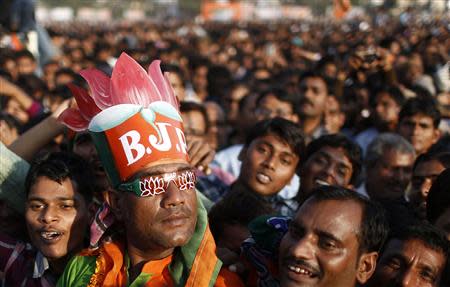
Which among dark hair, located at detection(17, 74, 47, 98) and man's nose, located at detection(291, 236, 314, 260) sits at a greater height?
man's nose, located at detection(291, 236, 314, 260)

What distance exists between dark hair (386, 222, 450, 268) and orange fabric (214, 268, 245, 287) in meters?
0.70

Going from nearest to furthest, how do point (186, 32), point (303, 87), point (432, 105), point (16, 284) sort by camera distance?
point (16, 284) → point (432, 105) → point (303, 87) → point (186, 32)

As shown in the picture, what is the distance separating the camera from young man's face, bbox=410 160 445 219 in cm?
411

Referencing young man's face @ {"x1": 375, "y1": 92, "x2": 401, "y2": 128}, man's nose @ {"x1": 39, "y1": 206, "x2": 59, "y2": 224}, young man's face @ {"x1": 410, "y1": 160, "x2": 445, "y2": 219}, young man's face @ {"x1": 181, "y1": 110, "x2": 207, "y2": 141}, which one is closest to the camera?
man's nose @ {"x1": 39, "y1": 206, "x2": 59, "y2": 224}

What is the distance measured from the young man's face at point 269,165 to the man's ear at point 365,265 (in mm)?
1589

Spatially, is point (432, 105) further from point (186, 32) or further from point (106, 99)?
point (186, 32)

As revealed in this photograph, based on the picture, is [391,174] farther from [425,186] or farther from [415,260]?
[415,260]

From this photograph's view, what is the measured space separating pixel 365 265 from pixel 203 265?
61 cm

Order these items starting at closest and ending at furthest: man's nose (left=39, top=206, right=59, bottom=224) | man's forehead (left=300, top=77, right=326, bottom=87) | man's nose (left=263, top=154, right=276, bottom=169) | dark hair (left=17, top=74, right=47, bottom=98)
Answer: man's nose (left=39, top=206, right=59, bottom=224) → man's nose (left=263, top=154, right=276, bottom=169) → man's forehead (left=300, top=77, right=326, bottom=87) → dark hair (left=17, top=74, right=47, bottom=98)

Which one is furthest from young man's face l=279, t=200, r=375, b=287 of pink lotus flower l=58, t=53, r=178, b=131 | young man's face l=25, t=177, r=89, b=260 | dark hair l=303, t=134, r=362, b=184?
dark hair l=303, t=134, r=362, b=184

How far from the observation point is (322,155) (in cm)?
438

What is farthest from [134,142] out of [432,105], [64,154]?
[432,105]

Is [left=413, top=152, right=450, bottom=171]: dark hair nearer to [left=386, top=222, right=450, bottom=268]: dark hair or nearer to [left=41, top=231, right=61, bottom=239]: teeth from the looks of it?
[left=386, top=222, right=450, bottom=268]: dark hair

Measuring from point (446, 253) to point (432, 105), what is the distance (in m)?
2.91
